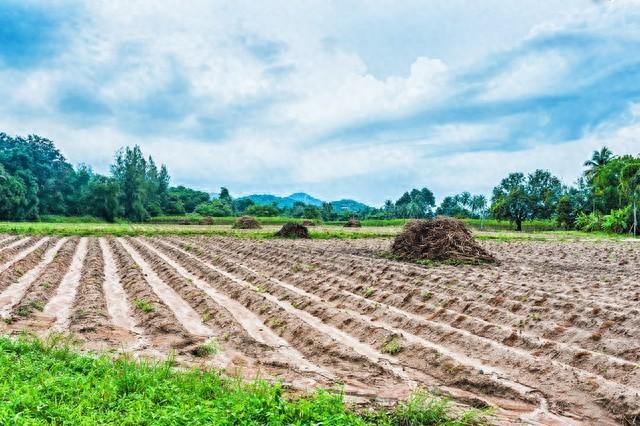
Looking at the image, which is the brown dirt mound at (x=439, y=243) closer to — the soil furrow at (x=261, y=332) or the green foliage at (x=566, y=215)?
the soil furrow at (x=261, y=332)

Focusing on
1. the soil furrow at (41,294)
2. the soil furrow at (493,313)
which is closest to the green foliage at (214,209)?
the soil furrow at (41,294)

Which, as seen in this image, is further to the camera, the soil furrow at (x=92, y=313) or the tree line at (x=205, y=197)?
the tree line at (x=205, y=197)

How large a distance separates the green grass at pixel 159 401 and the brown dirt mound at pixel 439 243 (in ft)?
39.4

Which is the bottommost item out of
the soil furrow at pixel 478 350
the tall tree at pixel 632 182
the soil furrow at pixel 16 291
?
the soil furrow at pixel 478 350

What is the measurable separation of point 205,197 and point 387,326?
95605 mm

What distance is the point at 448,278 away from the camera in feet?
39.4

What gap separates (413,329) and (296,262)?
8769mm

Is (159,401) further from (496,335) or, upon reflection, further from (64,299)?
(64,299)

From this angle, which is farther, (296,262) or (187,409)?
(296,262)

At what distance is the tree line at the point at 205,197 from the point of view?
52844mm

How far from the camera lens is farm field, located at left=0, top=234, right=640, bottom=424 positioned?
17.4ft

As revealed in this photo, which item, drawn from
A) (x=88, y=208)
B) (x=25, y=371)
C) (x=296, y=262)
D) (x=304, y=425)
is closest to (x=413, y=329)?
(x=304, y=425)

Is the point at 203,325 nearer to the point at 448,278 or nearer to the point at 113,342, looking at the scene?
the point at 113,342

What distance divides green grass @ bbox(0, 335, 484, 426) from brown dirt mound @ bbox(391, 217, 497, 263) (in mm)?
12001
